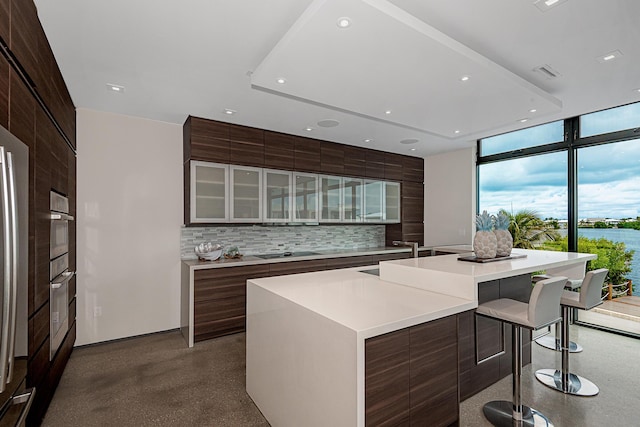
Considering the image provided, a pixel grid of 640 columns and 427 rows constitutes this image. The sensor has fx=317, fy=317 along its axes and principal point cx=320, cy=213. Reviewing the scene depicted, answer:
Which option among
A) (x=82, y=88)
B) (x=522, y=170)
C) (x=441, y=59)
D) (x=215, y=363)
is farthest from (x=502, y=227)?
(x=82, y=88)

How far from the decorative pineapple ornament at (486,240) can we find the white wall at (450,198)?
2.91 m

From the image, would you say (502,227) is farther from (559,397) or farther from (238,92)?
(238,92)

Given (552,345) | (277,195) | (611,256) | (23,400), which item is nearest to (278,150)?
(277,195)

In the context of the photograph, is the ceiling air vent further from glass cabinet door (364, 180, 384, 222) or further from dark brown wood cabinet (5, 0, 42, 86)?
dark brown wood cabinet (5, 0, 42, 86)

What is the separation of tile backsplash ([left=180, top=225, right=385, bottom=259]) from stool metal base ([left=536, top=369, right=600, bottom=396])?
325 cm

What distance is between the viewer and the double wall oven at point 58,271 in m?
2.34

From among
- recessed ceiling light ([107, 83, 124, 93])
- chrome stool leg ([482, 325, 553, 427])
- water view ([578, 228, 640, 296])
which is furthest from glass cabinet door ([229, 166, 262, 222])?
water view ([578, 228, 640, 296])

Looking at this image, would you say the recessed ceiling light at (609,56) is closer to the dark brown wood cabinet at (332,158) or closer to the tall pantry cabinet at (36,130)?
the dark brown wood cabinet at (332,158)

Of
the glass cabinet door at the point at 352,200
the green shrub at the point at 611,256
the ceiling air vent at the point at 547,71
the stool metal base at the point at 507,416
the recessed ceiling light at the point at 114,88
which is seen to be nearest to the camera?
the stool metal base at the point at 507,416

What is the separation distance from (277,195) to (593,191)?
4060 millimetres

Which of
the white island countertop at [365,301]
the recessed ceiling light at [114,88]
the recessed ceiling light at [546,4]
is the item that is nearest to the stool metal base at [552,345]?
the white island countertop at [365,301]

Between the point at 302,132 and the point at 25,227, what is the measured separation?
352 centimetres

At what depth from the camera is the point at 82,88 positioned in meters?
2.98

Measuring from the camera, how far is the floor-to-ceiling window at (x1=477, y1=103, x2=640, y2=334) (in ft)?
12.3
